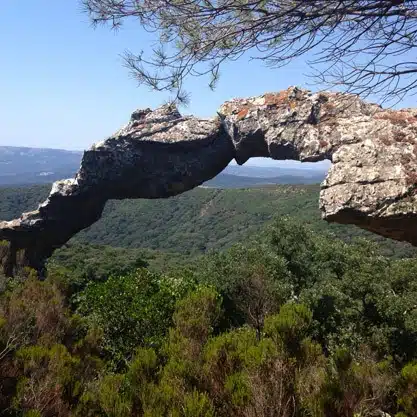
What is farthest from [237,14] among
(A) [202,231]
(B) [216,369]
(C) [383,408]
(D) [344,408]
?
(A) [202,231]

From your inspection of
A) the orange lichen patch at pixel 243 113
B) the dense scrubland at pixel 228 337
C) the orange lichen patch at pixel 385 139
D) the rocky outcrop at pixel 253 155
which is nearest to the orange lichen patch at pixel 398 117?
the rocky outcrop at pixel 253 155

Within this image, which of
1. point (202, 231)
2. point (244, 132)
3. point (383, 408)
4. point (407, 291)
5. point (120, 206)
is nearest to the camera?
point (383, 408)

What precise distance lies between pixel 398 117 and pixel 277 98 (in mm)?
4783

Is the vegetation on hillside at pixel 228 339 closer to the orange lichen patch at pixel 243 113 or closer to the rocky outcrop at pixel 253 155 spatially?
the rocky outcrop at pixel 253 155

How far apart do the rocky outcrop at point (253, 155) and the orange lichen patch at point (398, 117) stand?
2cm

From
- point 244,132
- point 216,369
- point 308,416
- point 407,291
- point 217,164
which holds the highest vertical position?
point 244,132

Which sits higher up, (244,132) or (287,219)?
(244,132)

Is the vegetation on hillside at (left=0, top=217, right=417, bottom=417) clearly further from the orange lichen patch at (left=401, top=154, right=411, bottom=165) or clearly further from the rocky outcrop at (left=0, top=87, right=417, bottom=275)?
the orange lichen patch at (left=401, top=154, right=411, bottom=165)

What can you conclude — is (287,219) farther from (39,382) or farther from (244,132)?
(39,382)

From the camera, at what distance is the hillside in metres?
84.1

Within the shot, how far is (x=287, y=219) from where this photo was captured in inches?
941

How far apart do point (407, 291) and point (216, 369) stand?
53.0 feet

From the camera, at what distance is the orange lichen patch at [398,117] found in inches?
405

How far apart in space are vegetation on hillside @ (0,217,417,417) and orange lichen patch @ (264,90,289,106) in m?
6.20
